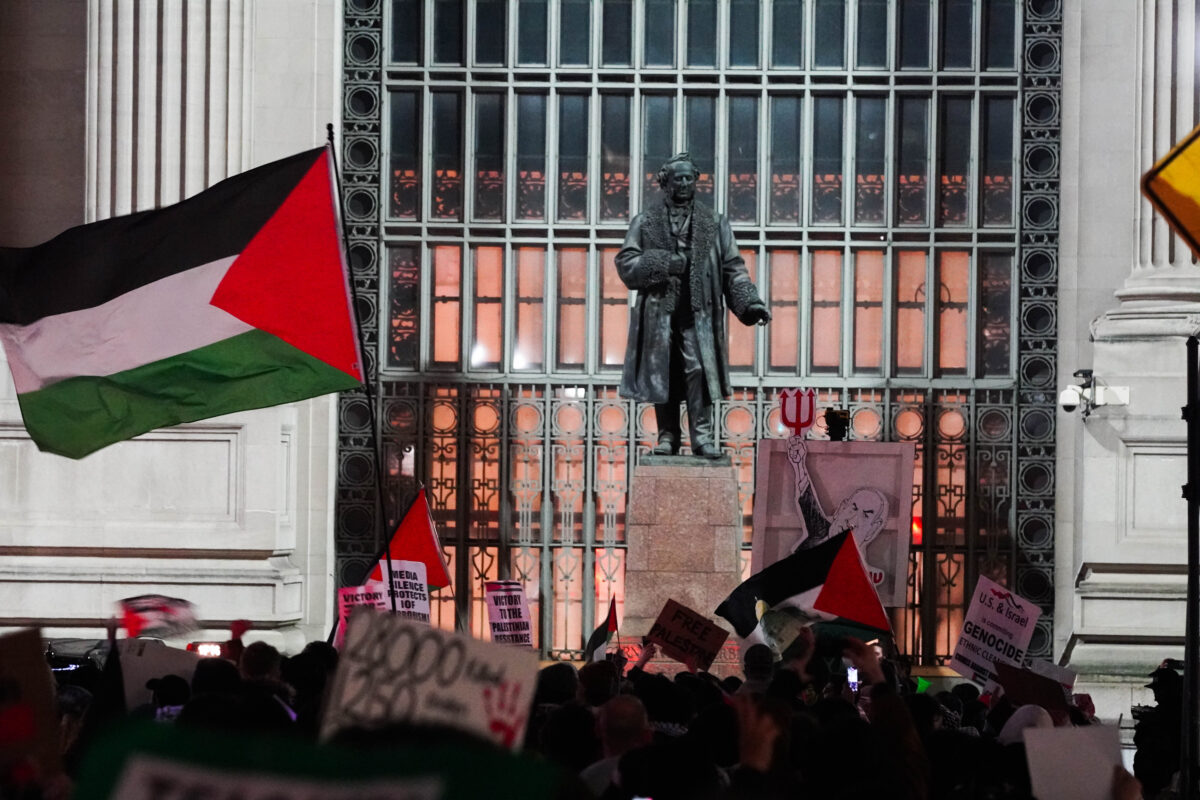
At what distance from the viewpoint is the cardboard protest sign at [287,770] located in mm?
2896

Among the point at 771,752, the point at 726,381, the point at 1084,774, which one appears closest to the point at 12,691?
the point at 771,752

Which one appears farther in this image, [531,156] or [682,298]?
[531,156]

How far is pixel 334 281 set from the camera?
32.4 ft

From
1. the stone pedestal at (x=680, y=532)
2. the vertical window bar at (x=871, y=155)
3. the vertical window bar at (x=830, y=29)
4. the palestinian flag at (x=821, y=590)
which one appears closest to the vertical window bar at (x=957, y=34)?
the vertical window bar at (x=871, y=155)

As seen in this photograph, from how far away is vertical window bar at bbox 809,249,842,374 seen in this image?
63.1 ft

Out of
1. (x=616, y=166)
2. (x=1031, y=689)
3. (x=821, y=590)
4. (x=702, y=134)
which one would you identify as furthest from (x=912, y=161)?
(x=1031, y=689)

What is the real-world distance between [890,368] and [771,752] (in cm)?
1371

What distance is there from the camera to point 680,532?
1384 centimetres

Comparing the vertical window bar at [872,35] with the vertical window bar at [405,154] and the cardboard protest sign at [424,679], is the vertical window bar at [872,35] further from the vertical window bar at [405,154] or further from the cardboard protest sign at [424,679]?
the cardboard protest sign at [424,679]

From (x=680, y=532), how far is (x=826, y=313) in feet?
19.6

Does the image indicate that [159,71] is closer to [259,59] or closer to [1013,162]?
[259,59]

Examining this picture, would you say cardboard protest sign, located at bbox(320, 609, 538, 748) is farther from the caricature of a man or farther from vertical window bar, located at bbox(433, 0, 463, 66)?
vertical window bar, located at bbox(433, 0, 463, 66)

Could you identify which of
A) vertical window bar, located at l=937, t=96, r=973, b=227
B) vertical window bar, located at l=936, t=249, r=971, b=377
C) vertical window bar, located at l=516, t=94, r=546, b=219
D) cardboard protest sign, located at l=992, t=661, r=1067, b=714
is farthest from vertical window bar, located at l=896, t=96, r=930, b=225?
cardboard protest sign, located at l=992, t=661, r=1067, b=714

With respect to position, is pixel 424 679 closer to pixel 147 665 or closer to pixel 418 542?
pixel 147 665
